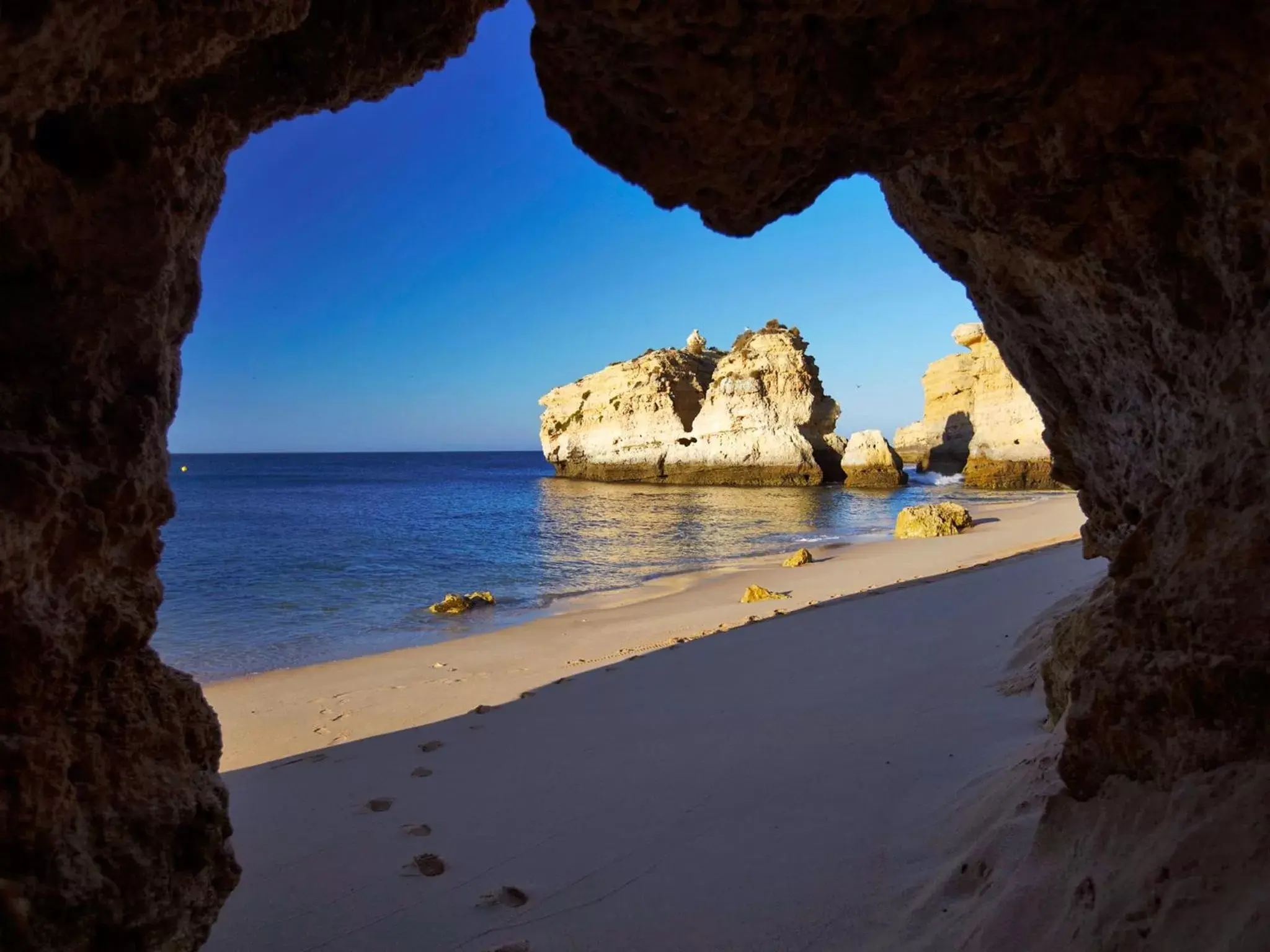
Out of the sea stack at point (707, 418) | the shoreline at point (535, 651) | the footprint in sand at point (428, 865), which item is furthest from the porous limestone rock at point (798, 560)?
the sea stack at point (707, 418)

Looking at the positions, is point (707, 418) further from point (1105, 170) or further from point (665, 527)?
point (1105, 170)

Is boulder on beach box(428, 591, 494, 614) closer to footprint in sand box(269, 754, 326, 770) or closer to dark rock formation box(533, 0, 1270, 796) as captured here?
footprint in sand box(269, 754, 326, 770)

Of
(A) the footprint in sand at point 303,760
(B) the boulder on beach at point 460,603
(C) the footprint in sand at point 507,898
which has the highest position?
(C) the footprint in sand at point 507,898

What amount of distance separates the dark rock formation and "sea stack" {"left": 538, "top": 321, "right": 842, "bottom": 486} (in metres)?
37.9

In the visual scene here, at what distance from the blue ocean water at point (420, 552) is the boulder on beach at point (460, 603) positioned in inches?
11.2

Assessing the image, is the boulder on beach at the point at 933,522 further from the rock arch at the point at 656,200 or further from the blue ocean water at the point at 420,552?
the rock arch at the point at 656,200

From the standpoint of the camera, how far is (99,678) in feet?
6.02

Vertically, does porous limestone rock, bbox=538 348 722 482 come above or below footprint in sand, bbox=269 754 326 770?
above

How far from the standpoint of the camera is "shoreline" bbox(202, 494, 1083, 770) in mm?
5770

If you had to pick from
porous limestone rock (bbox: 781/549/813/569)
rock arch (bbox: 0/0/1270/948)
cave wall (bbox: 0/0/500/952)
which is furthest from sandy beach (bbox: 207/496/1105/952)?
porous limestone rock (bbox: 781/549/813/569)

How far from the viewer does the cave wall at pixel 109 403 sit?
1526mm

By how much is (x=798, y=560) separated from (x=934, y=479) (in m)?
32.5

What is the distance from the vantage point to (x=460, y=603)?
11.5m

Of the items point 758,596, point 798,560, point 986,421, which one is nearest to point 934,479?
point 986,421
